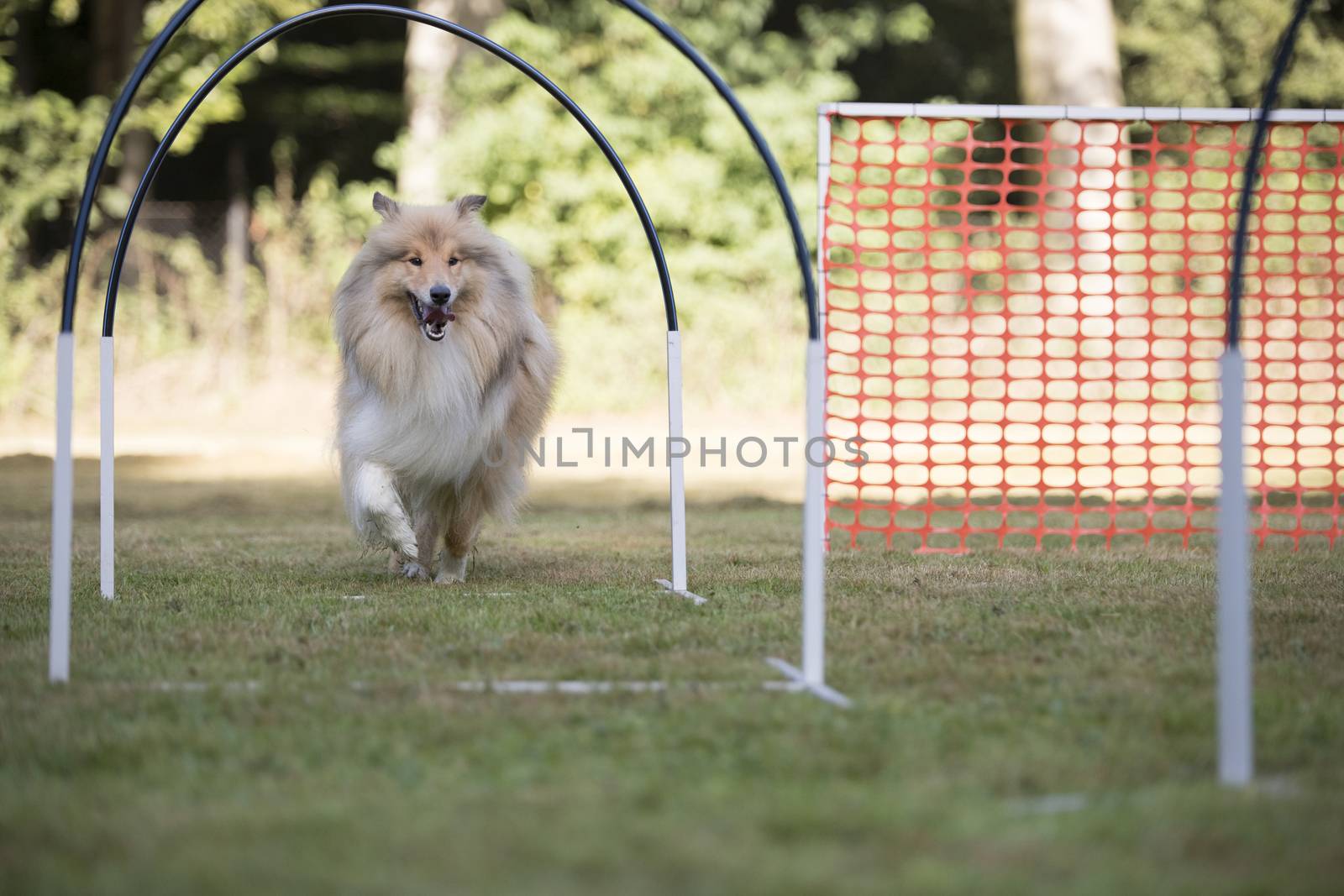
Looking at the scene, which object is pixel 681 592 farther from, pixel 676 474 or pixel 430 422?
pixel 430 422

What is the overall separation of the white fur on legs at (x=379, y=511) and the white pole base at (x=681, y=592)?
1008mm

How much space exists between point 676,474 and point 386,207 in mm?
1622

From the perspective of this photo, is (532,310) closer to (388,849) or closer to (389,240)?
(389,240)

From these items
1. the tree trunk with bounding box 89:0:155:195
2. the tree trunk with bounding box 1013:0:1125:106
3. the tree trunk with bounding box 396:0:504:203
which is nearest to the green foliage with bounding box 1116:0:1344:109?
the tree trunk with bounding box 1013:0:1125:106

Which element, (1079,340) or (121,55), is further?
(121,55)

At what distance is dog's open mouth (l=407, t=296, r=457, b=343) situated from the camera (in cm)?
532

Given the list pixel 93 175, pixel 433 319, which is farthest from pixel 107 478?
pixel 93 175

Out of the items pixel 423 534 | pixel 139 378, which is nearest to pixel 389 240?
pixel 423 534

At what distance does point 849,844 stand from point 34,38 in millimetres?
20727

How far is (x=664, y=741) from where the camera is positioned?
10.1ft

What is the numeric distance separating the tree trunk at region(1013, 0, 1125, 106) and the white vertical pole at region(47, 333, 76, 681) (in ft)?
43.4

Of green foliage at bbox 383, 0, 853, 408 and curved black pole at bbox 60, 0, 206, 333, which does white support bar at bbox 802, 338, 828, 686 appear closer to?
curved black pole at bbox 60, 0, 206, 333

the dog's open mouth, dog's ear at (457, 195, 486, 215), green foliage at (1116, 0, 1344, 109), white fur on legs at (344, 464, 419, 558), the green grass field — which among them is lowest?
the green grass field

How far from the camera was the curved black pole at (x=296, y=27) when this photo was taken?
4672mm
